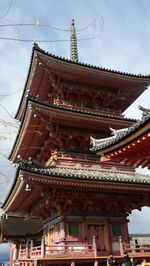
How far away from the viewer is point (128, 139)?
735 centimetres

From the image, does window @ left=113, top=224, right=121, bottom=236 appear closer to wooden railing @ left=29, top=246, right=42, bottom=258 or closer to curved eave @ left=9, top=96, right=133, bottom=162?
wooden railing @ left=29, top=246, right=42, bottom=258

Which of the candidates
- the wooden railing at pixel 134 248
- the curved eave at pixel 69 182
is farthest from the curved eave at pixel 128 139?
the wooden railing at pixel 134 248

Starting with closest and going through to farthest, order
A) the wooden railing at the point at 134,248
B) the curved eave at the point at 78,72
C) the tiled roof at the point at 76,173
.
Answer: the tiled roof at the point at 76,173, the wooden railing at the point at 134,248, the curved eave at the point at 78,72

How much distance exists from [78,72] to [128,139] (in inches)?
477

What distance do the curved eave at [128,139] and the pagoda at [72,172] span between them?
4.68 metres

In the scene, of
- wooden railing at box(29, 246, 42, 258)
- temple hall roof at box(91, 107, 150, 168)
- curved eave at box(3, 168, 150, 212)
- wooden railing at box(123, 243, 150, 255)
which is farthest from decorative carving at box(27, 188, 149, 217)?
temple hall roof at box(91, 107, 150, 168)

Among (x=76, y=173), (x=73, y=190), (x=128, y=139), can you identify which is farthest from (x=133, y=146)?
(x=76, y=173)

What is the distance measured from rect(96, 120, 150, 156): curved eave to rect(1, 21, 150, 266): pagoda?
4.68 meters

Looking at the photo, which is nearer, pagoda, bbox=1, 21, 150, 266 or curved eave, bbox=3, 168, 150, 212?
curved eave, bbox=3, 168, 150, 212

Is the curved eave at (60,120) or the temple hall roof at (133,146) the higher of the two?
the curved eave at (60,120)

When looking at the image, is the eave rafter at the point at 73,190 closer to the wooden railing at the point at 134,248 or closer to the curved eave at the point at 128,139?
the wooden railing at the point at 134,248

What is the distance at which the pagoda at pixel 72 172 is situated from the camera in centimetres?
1402

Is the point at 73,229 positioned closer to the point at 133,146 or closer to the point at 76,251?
the point at 76,251

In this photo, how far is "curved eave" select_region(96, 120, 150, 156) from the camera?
670 centimetres
